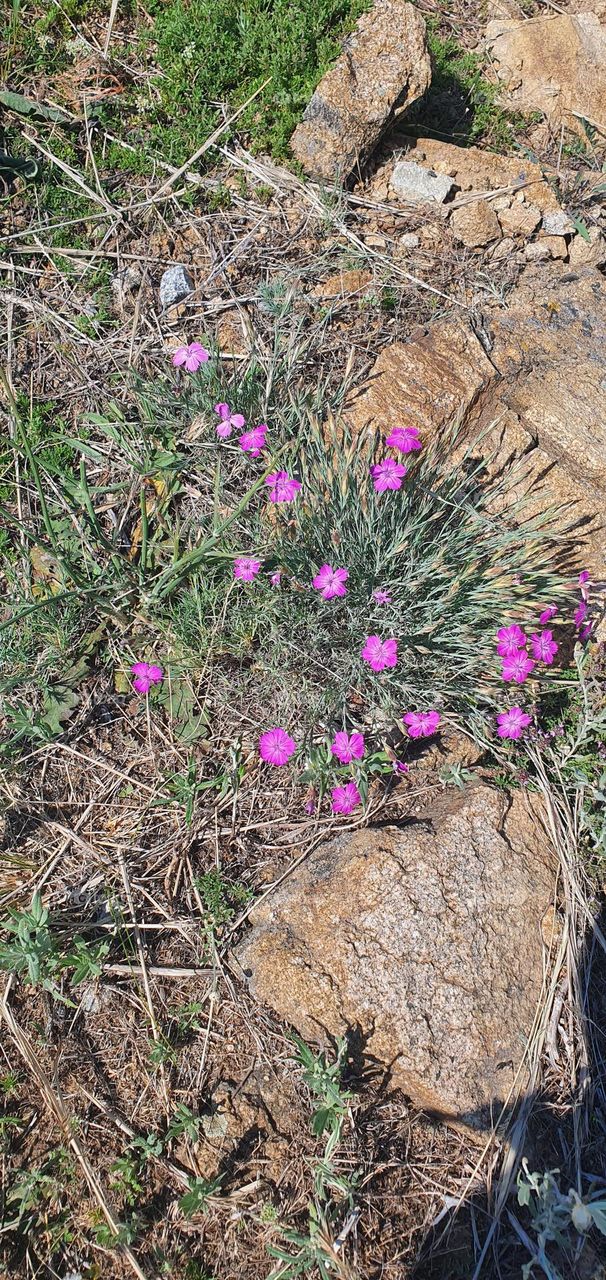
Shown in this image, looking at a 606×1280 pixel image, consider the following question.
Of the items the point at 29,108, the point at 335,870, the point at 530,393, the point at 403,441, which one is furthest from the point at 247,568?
the point at 29,108

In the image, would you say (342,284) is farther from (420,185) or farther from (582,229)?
(582,229)

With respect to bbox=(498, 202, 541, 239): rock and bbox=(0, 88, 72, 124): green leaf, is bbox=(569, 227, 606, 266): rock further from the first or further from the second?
bbox=(0, 88, 72, 124): green leaf

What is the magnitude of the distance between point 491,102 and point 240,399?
223 cm

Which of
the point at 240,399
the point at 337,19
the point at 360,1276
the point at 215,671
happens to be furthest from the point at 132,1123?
the point at 337,19

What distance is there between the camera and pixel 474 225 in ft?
11.6

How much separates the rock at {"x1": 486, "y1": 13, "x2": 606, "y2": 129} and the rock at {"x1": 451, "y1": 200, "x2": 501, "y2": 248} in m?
0.87

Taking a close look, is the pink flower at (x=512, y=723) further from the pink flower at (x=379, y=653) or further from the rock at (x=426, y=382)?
the rock at (x=426, y=382)

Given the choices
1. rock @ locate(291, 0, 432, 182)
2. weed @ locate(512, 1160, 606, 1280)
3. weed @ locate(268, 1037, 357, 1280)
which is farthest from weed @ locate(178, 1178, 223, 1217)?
rock @ locate(291, 0, 432, 182)

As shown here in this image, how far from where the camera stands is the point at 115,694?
2838mm

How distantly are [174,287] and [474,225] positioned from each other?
4.27ft

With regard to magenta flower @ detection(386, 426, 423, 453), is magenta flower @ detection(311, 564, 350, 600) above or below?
below

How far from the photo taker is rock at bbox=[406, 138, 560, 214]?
3.65m

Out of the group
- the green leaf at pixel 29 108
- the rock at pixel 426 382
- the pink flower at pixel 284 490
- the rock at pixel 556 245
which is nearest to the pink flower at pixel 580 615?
the rock at pixel 426 382

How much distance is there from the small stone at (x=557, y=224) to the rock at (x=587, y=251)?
0.20 ft
